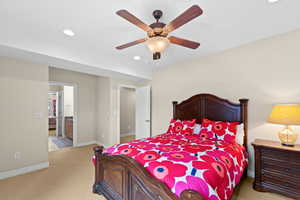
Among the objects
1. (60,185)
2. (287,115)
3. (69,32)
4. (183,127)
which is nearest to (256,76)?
(287,115)

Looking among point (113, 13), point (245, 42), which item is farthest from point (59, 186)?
point (245, 42)

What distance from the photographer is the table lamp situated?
6.39ft

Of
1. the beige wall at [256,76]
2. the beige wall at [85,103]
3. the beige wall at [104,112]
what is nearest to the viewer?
the beige wall at [256,76]

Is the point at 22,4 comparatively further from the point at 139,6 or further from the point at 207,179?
the point at 207,179

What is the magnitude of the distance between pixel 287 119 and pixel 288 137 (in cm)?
36

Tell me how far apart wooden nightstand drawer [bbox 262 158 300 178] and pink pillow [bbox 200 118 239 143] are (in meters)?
0.54

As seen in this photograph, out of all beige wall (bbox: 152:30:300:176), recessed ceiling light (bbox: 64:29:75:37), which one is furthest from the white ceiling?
beige wall (bbox: 152:30:300:176)

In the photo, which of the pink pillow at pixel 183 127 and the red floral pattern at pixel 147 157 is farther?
the pink pillow at pixel 183 127

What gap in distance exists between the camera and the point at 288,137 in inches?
83.3

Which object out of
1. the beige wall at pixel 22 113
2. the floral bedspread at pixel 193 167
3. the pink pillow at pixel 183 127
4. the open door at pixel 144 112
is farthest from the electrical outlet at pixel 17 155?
the pink pillow at pixel 183 127

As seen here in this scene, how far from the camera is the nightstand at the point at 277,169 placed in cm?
197

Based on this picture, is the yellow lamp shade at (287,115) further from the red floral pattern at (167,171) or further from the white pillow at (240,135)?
the red floral pattern at (167,171)

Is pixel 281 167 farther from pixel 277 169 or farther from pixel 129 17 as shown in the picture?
pixel 129 17

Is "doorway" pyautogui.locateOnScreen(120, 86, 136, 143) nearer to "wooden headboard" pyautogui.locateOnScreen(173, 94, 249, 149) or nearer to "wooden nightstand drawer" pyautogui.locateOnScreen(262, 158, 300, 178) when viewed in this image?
"wooden headboard" pyautogui.locateOnScreen(173, 94, 249, 149)
